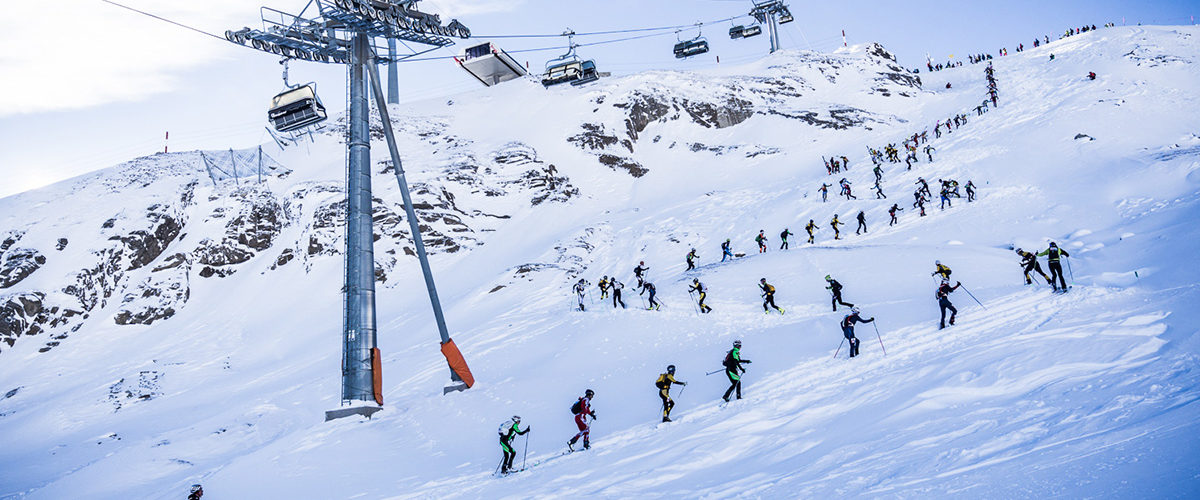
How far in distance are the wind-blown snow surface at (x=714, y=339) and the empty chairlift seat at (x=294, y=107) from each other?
32.3 feet

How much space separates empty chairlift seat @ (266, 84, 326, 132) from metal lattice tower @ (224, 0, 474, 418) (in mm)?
1370

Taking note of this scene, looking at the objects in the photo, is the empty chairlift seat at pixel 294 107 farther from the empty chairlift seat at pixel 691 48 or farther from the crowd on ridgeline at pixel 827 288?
the empty chairlift seat at pixel 691 48

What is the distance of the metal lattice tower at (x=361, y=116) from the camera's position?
63.1 feet

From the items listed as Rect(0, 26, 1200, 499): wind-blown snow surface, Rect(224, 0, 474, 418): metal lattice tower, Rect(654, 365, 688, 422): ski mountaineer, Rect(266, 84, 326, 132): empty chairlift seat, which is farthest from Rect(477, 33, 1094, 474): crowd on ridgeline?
Rect(266, 84, 326, 132): empty chairlift seat

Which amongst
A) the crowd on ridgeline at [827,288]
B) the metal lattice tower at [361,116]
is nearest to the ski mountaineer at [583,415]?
the crowd on ridgeline at [827,288]

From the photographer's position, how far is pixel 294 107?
866 inches

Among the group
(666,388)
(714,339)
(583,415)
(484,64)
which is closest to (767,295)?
(714,339)

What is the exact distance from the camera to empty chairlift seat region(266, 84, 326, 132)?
864 inches

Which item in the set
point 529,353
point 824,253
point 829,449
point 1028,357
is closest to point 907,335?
point 1028,357

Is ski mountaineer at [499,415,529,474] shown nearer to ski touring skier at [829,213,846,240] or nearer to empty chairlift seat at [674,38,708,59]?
ski touring skier at [829,213,846,240]

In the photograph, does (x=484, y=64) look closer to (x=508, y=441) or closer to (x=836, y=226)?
(x=836, y=226)

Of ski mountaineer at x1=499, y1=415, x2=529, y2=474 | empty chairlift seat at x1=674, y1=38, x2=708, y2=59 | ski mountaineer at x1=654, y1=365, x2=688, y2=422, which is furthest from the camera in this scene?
empty chairlift seat at x1=674, y1=38, x2=708, y2=59

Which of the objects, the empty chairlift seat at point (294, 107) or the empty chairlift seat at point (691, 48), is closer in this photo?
the empty chairlift seat at point (294, 107)

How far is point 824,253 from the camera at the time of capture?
24953 millimetres
